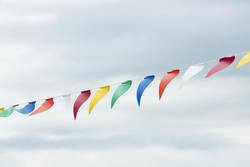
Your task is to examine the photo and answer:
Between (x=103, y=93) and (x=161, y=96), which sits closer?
(x=161, y=96)

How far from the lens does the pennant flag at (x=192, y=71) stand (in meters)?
9.38

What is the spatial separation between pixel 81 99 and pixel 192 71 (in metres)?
2.60

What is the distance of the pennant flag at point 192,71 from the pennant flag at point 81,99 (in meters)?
2.33

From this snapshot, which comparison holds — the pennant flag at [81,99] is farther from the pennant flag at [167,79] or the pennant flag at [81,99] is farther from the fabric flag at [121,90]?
the pennant flag at [167,79]

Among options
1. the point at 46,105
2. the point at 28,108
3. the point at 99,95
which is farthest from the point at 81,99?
the point at 28,108

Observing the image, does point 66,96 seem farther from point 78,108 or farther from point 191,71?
point 191,71

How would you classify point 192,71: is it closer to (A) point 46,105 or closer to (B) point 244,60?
(B) point 244,60

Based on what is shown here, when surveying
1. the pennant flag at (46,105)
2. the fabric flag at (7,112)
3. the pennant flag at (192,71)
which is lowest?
the pennant flag at (192,71)

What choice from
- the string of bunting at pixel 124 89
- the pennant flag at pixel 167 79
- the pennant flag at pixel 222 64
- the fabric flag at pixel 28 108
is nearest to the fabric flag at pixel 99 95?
the string of bunting at pixel 124 89

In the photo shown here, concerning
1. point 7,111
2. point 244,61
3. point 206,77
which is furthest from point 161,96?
point 7,111

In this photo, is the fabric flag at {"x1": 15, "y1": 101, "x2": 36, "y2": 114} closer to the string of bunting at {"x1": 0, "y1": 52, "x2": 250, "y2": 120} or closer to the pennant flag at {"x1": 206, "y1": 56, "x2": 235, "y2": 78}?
the string of bunting at {"x1": 0, "y1": 52, "x2": 250, "y2": 120}

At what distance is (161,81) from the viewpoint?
33.0ft

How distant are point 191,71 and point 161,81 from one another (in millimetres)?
801

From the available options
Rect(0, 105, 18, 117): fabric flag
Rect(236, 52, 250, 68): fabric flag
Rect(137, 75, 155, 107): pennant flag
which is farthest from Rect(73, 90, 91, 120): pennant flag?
Rect(236, 52, 250, 68): fabric flag
